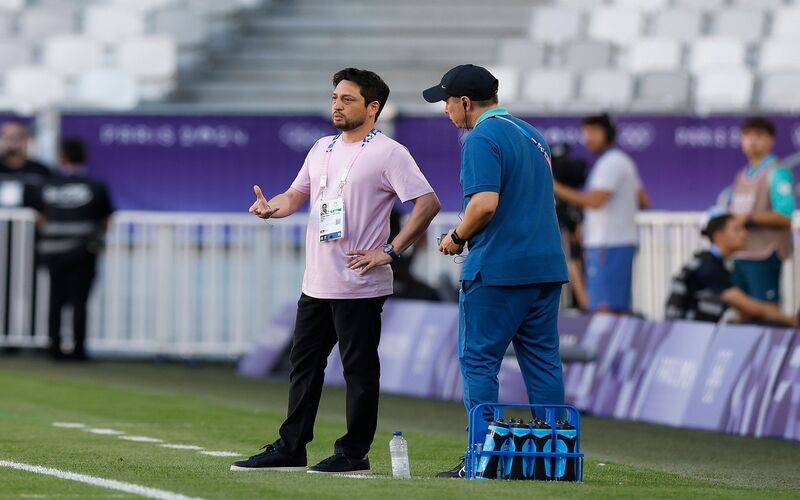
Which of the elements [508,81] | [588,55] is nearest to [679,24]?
[588,55]

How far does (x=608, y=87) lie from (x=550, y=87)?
753mm

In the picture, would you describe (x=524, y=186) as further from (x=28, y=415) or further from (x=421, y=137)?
(x=421, y=137)

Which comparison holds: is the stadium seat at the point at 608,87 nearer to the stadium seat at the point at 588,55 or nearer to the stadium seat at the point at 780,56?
the stadium seat at the point at 588,55

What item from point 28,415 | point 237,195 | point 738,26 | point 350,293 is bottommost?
point 28,415

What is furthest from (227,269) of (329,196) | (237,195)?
(329,196)

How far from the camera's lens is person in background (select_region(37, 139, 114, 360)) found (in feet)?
57.3

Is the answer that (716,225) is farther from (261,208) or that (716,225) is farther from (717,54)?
(717,54)

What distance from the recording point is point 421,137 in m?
18.4

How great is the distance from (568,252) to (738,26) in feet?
22.7

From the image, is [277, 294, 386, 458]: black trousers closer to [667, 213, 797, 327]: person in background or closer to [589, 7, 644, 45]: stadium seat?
[667, 213, 797, 327]: person in background

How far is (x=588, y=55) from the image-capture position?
22.2 metres

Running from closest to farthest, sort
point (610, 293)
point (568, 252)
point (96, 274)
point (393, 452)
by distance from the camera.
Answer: point (393, 452) < point (610, 293) < point (568, 252) < point (96, 274)

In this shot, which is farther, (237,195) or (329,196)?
(237,195)

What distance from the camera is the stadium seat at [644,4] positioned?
23000 millimetres
